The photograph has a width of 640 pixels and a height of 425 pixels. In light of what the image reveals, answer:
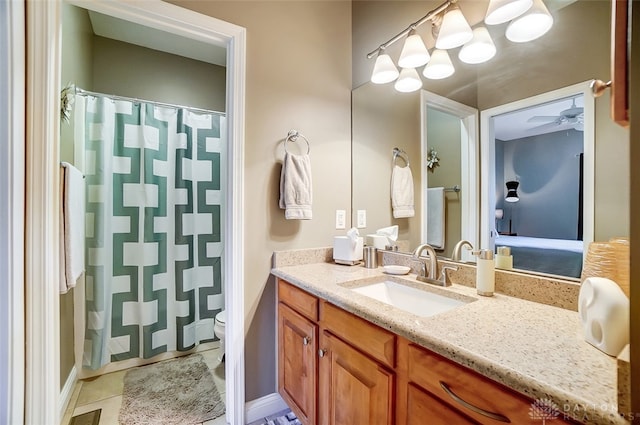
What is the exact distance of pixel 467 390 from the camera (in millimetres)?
661

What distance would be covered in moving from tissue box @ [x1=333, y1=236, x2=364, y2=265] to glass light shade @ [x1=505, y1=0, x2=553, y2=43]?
1.17 m

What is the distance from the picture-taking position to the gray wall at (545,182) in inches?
37.7

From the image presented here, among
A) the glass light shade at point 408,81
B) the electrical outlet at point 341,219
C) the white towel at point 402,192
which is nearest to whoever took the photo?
the glass light shade at point 408,81

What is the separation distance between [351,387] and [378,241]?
90 cm

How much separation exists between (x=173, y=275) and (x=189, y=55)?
2.01 m

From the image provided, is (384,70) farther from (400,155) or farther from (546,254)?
(546,254)

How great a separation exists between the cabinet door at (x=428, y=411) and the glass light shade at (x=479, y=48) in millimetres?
1309

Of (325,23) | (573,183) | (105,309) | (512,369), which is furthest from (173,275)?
(573,183)

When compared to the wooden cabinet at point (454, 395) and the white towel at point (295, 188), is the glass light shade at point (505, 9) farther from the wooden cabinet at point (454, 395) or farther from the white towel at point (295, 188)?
the wooden cabinet at point (454, 395)

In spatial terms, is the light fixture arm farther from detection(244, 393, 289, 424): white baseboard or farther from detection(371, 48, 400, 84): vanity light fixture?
detection(244, 393, 289, 424): white baseboard

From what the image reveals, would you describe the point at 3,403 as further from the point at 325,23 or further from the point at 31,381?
the point at 325,23

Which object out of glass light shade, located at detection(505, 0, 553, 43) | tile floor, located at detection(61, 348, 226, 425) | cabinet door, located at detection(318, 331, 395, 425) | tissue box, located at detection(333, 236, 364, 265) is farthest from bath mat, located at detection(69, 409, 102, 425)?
glass light shade, located at detection(505, 0, 553, 43)

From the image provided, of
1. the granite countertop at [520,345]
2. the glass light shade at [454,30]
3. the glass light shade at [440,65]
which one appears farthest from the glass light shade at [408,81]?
the granite countertop at [520,345]

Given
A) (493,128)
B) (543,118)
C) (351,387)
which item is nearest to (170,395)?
(351,387)
